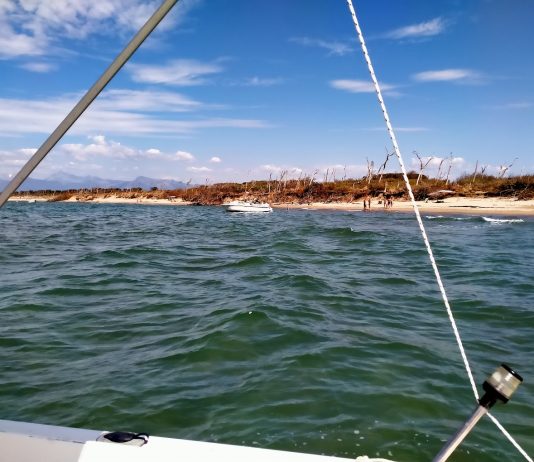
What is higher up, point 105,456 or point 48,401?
point 105,456

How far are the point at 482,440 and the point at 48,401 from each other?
5.07m

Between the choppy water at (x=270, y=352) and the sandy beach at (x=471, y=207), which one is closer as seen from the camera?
the choppy water at (x=270, y=352)

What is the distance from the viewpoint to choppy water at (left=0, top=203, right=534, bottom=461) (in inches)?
194

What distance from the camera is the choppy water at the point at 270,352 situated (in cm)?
493

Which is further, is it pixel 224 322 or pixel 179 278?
pixel 179 278

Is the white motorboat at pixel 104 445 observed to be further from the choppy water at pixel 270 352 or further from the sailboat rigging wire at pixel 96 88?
the choppy water at pixel 270 352

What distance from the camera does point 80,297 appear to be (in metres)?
11.0

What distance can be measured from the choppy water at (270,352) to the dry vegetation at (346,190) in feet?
174

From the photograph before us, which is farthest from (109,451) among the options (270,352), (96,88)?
(270,352)

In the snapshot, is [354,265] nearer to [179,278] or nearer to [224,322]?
[179,278]

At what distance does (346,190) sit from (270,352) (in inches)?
2938

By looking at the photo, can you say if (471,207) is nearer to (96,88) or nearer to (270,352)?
(270,352)

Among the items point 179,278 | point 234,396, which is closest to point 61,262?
point 179,278

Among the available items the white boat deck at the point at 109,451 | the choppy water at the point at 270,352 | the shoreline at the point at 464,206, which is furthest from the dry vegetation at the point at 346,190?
the white boat deck at the point at 109,451
